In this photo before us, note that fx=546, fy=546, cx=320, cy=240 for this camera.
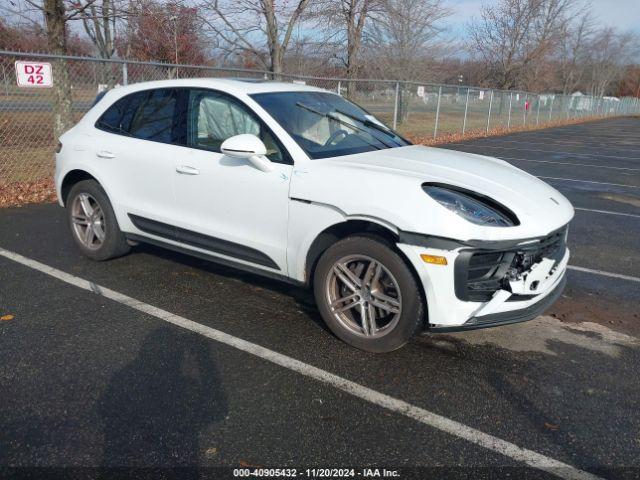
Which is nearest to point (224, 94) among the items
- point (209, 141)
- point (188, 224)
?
point (209, 141)

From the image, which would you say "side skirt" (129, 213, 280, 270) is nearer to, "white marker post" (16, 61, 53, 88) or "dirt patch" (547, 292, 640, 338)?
"dirt patch" (547, 292, 640, 338)

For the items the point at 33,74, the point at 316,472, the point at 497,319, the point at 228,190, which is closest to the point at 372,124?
the point at 228,190

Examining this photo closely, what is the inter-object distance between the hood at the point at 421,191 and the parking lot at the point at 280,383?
889mm

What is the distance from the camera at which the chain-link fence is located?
387 inches

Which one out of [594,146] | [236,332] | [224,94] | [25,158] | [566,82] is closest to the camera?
[236,332]

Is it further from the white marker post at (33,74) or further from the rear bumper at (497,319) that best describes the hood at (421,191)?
the white marker post at (33,74)

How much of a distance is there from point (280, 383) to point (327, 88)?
13.6m

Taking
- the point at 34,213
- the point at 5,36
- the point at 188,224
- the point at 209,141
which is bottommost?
the point at 34,213

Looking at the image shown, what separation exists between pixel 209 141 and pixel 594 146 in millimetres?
19143

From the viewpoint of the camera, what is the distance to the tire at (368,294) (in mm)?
3314

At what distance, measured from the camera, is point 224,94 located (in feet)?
14.0

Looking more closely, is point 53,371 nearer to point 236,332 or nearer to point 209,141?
point 236,332

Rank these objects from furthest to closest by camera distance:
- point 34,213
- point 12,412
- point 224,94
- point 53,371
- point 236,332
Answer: point 34,213
point 224,94
point 236,332
point 53,371
point 12,412

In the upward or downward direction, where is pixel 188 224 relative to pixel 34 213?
upward
